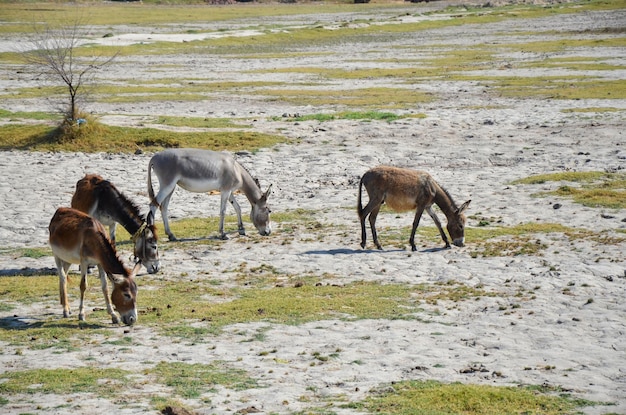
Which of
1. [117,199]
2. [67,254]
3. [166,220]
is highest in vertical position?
[117,199]

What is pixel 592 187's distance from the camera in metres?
22.4

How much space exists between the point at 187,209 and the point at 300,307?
773 cm

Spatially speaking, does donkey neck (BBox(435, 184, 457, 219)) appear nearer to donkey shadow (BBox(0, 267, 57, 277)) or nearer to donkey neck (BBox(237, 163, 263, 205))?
donkey neck (BBox(237, 163, 263, 205))

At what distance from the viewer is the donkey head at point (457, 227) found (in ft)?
59.4

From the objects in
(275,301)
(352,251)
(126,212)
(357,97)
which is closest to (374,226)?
(352,251)

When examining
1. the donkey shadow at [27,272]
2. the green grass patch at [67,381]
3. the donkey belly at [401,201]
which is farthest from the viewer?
the donkey belly at [401,201]

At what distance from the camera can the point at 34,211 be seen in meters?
20.1

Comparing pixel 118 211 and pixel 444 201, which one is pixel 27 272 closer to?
pixel 118 211

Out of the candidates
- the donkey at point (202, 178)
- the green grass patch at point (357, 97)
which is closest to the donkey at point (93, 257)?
the donkey at point (202, 178)

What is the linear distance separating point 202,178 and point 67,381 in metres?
8.68

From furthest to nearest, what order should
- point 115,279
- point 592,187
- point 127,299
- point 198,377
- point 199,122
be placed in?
point 199,122
point 592,187
point 115,279
point 127,299
point 198,377

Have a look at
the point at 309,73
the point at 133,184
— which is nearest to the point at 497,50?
the point at 309,73

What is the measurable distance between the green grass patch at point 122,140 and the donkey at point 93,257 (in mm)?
12774

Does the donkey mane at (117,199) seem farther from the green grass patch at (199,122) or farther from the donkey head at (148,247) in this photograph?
the green grass patch at (199,122)
